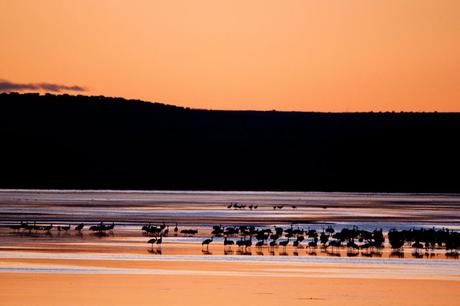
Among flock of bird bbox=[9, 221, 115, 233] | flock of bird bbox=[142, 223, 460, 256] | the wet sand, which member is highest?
flock of bird bbox=[9, 221, 115, 233]

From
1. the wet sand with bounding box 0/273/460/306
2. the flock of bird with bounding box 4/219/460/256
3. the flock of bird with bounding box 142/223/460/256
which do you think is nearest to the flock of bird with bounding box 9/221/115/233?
the flock of bird with bounding box 4/219/460/256

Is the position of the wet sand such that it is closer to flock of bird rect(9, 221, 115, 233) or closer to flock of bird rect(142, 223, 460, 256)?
flock of bird rect(142, 223, 460, 256)

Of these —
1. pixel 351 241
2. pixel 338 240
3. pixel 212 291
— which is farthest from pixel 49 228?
pixel 212 291

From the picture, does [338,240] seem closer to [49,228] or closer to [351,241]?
[351,241]

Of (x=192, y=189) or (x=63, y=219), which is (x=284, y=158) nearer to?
(x=192, y=189)

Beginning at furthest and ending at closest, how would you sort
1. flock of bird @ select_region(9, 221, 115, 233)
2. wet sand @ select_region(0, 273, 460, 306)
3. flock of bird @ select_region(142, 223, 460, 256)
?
flock of bird @ select_region(9, 221, 115, 233) → flock of bird @ select_region(142, 223, 460, 256) → wet sand @ select_region(0, 273, 460, 306)

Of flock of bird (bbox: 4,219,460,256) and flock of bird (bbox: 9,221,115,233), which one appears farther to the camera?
flock of bird (bbox: 9,221,115,233)

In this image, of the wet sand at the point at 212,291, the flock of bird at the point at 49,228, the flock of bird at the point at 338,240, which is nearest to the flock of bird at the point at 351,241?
the flock of bird at the point at 338,240

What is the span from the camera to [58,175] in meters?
184

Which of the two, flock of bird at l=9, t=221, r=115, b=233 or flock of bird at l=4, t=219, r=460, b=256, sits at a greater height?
flock of bird at l=9, t=221, r=115, b=233

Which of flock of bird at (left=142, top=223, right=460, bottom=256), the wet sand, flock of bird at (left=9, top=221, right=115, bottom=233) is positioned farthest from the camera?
flock of bird at (left=9, top=221, right=115, bottom=233)

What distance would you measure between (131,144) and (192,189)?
1741 centimetres

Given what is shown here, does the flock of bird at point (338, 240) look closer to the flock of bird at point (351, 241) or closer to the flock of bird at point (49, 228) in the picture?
the flock of bird at point (351, 241)

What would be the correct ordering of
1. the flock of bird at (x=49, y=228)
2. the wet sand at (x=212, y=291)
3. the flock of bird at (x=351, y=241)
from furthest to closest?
the flock of bird at (x=49, y=228) < the flock of bird at (x=351, y=241) < the wet sand at (x=212, y=291)
